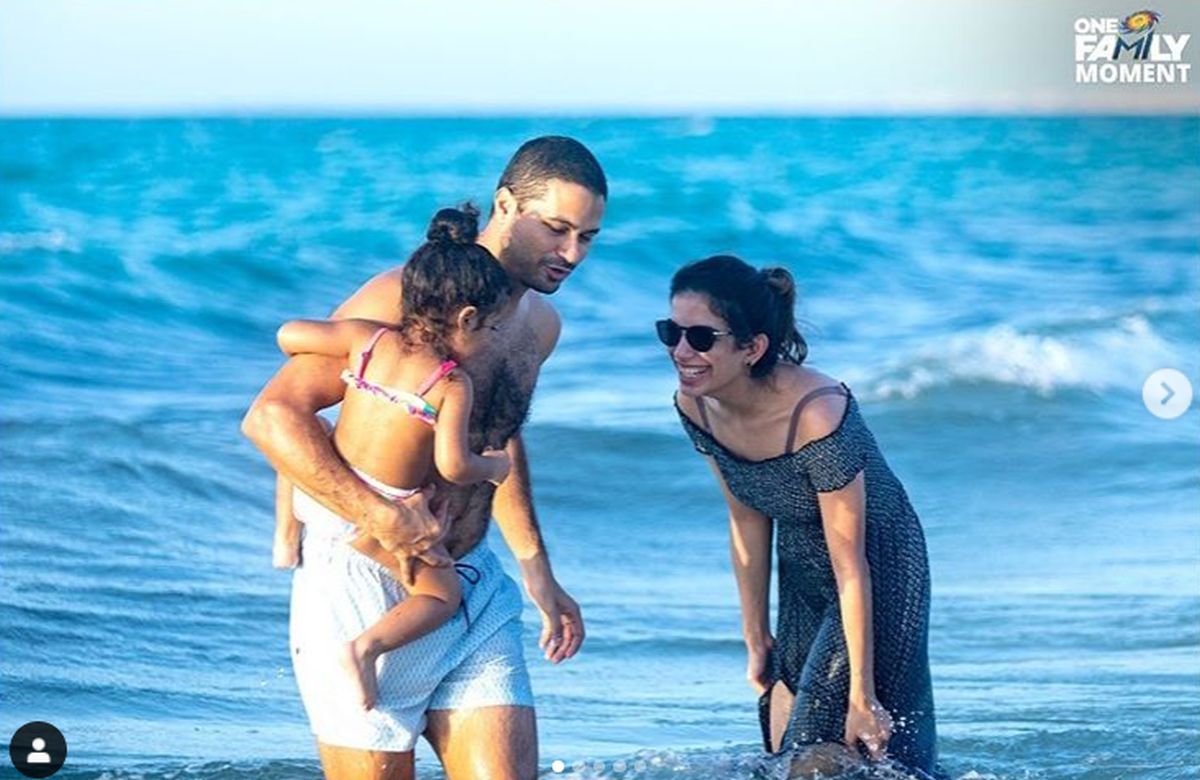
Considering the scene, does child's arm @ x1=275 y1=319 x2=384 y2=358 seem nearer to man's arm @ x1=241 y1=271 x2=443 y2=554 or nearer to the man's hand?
man's arm @ x1=241 y1=271 x2=443 y2=554

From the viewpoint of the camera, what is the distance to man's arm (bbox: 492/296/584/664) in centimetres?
409

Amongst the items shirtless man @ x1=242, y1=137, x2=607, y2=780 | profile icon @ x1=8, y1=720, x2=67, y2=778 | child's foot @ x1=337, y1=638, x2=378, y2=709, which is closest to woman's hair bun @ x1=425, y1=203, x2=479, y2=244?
shirtless man @ x1=242, y1=137, x2=607, y2=780

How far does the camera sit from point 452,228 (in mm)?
3641

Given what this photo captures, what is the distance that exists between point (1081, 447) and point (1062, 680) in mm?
3299

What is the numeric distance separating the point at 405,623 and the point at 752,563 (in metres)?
1.03

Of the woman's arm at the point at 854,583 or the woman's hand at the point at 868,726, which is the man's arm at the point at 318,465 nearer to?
the woman's arm at the point at 854,583

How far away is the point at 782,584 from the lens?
445 cm

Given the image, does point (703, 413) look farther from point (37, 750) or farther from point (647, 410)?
point (647, 410)

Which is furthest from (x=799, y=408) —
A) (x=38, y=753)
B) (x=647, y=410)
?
(x=647, y=410)

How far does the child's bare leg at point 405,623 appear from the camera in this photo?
3643mm

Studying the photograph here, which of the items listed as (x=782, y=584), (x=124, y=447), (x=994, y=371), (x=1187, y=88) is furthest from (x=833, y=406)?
(x=994, y=371)

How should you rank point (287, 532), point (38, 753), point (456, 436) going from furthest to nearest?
point (38, 753) < point (287, 532) < point (456, 436)

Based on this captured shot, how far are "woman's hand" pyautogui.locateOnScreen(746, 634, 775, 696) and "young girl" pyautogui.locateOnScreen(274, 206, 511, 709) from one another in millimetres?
1017

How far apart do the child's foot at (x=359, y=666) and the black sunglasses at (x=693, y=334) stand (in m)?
0.90
